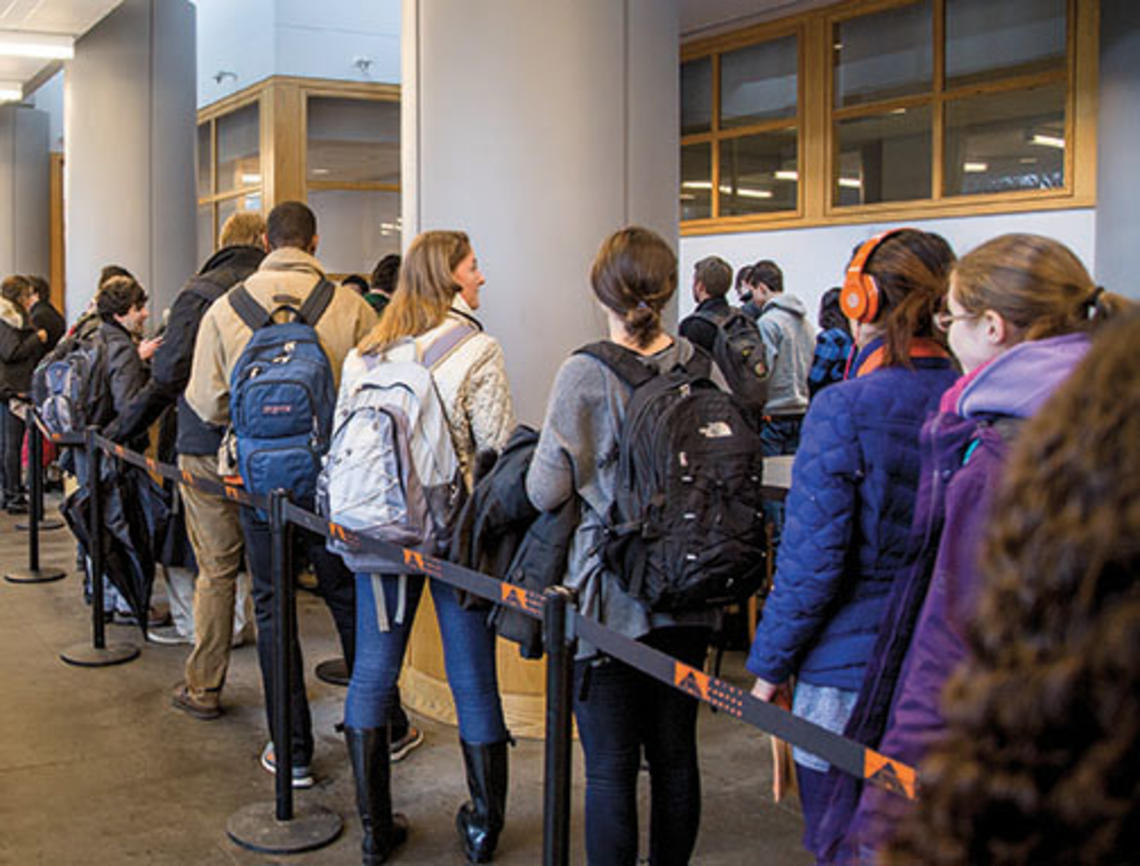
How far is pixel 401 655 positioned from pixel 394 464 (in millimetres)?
552

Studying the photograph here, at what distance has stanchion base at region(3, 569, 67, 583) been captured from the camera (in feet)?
23.5

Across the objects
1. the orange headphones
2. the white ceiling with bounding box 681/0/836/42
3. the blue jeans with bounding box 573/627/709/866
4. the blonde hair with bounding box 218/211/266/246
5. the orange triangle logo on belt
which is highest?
the white ceiling with bounding box 681/0/836/42

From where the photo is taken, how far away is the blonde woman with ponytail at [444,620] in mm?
3346

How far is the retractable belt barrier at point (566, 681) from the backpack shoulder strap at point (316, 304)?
0.57 meters

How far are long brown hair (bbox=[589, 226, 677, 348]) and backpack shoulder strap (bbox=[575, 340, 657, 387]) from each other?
86 mm

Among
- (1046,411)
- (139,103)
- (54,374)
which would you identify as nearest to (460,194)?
(54,374)

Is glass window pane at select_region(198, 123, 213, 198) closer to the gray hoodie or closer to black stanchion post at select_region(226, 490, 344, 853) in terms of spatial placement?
the gray hoodie

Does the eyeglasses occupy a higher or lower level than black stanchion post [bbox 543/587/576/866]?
higher

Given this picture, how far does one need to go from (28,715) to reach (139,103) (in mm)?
5918

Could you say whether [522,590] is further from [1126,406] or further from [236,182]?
[236,182]

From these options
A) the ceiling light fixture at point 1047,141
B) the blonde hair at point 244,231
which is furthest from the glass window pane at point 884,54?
the blonde hair at point 244,231

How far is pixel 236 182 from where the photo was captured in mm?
13703

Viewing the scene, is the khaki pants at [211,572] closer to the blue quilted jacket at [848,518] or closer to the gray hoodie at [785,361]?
the blue quilted jacket at [848,518]

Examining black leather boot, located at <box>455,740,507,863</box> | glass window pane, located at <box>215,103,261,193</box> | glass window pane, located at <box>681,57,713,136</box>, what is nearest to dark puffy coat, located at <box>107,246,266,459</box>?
black leather boot, located at <box>455,740,507,863</box>
